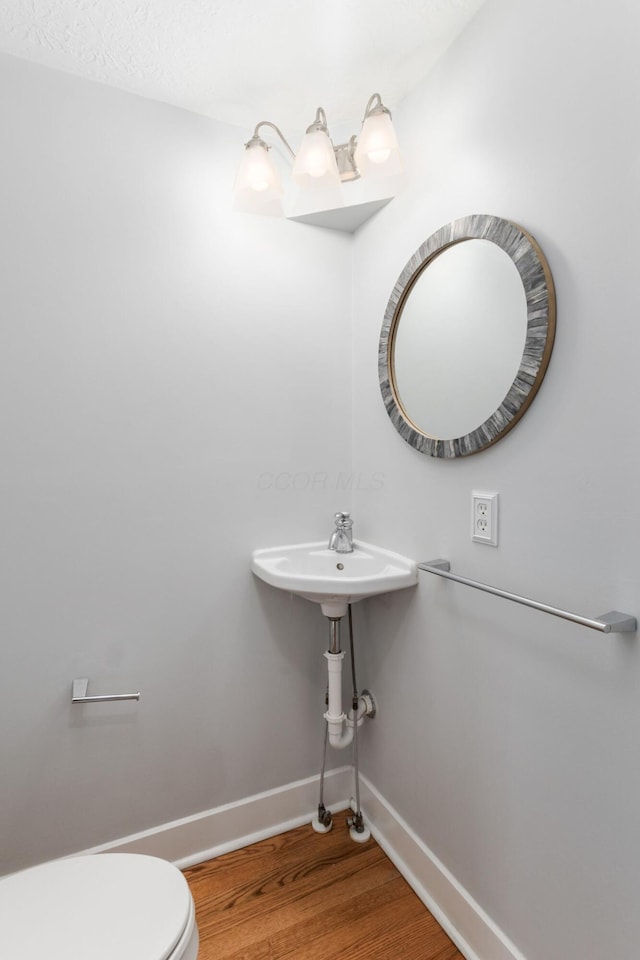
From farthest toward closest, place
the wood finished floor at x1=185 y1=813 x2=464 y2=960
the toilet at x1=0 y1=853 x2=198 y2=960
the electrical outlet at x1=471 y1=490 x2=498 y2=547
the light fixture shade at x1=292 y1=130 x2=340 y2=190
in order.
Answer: the light fixture shade at x1=292 y1=130 x2=340 y2=190 < the wood finished floor at x1=185 y1=813 x2=464 y2=960 < the electrical outlet at x1=471 y1=490 x2=498 y2=547 < the toilet at x1=0 y1=853 x2=198 y2=960

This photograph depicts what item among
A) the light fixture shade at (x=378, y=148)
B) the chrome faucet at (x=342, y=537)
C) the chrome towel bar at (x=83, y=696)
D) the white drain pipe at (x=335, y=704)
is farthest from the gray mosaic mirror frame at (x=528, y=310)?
the chrome towel bar at (x=83, y=696)

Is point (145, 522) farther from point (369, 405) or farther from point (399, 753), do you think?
point (399, 753)

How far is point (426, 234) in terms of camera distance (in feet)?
4.25

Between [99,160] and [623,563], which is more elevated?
[99,160]

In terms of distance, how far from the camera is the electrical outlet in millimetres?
1084

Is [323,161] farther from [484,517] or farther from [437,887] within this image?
[437,887]

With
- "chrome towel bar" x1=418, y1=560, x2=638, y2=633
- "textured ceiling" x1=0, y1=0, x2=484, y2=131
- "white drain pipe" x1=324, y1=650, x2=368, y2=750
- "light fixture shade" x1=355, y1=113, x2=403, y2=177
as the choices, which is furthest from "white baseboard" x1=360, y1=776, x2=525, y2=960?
"textured ceiling" x1=0, y1=0, x2=484, y2=131

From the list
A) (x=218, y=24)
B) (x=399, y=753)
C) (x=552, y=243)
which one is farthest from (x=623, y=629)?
(x=218, y=24)

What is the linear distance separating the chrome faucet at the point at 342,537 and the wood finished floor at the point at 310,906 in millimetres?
973

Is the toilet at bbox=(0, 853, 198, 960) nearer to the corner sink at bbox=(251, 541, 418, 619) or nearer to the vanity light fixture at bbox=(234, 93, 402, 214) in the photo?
the corner sink at bbox=(251, 541, 418, 619)

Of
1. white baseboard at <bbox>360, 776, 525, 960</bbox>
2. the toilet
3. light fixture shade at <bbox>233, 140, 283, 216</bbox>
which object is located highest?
light fixture shade at <bbox>233, 140, 283, 216</bbox>

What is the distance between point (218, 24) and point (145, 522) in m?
1.32

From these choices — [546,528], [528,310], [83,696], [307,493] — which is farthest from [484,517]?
[83,696]

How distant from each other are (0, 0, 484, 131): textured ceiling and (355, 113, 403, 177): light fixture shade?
0.58 ft
